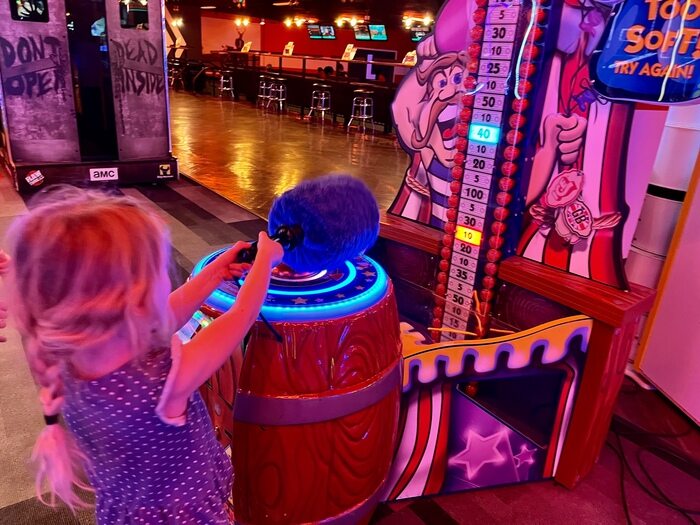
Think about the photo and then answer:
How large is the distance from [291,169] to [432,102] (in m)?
4.88

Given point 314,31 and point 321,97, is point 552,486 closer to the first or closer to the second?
point 321,97

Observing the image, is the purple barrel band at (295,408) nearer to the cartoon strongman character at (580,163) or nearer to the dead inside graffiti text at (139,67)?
the cartoon strongman character at (580,163)

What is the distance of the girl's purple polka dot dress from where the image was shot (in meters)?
0.98

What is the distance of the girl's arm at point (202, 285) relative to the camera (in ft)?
4.04

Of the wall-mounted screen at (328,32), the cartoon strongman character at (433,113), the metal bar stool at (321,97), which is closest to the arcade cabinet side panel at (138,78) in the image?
the cartoon strongman character at (433,113)

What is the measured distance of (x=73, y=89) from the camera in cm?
592

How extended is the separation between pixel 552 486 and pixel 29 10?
19.7 ft

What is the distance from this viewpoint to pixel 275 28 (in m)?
22.5

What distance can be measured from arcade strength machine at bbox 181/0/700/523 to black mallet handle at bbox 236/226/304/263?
129 millimetres

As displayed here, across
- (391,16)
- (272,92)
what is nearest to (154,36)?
(272,92)

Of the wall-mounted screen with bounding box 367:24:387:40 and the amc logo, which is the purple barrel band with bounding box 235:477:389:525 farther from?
the wall-mounted screen with bounding box 367:24:387:40

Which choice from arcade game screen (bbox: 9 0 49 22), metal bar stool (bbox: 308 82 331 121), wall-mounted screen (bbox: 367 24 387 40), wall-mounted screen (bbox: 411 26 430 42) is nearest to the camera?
arcade game screen (bbox: 9 0 49 22)

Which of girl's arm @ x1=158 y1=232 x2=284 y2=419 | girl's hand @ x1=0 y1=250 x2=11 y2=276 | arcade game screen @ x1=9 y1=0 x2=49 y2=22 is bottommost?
girl's arm @ x1=158 y1=232 x2=284 y2=419

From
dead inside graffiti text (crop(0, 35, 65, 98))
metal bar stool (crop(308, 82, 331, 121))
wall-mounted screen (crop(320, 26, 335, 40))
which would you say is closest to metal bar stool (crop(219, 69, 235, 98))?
metal bar stool (crop(308, 82, 331, 121))
